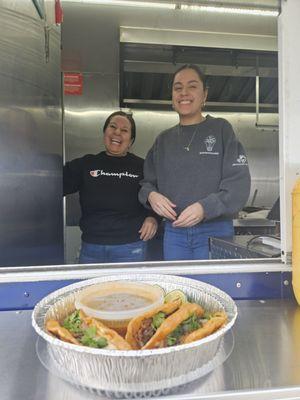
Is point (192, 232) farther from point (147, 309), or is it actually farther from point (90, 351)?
point (90, 351)

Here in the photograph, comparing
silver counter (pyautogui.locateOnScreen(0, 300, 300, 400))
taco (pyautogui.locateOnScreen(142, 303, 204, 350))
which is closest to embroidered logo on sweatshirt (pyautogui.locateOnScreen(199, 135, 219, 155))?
silver counter (pyautogui.locateOnScreen(0, 300, 300, 400))

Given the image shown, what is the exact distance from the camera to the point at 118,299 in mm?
717

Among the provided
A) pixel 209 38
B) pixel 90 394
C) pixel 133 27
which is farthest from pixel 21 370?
pixel 209 38

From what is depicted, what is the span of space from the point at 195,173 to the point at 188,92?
342mm

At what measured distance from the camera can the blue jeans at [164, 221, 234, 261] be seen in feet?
4.71

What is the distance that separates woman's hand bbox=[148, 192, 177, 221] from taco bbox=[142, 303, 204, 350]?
691 mm

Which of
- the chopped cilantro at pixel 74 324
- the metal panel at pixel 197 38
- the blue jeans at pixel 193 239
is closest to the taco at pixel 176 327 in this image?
the chopped cilantro at pixel 74 324

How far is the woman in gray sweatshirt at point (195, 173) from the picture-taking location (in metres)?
1.40

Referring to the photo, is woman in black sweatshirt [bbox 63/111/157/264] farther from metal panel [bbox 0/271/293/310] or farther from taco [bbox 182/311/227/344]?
taco [bbox 182/311/227/344]

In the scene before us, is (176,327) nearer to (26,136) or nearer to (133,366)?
(133,366)

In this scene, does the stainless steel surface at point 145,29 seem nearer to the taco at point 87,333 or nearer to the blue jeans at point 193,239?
the blue jeans at point 193,239

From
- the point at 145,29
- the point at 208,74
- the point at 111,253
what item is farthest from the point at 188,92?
the point at 208,74

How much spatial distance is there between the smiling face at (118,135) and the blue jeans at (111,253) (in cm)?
48

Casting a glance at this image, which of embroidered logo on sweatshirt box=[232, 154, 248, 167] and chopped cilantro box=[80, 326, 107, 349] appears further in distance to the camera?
embroidered logo on sweatshirt box=[232, 154, 248, 167]
